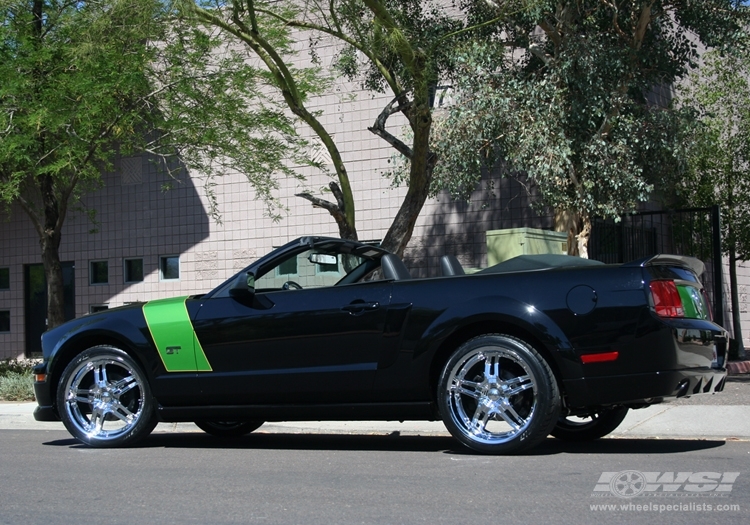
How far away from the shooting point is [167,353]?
7.61 meters

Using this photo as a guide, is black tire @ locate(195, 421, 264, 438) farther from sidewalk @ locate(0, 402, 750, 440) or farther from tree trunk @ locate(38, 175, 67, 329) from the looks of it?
tree trunk @ locate(38, 175, 67, 329)

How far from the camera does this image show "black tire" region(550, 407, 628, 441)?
297 inches

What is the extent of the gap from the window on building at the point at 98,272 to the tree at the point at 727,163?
12548 mm

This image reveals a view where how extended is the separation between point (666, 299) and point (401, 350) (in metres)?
1.85

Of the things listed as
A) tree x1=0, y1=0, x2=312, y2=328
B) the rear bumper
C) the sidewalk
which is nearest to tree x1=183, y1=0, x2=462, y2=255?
tree x1=0, y1=0, x2=312, y2=328

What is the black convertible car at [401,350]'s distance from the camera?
6.39 meters

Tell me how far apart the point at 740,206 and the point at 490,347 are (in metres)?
14.0

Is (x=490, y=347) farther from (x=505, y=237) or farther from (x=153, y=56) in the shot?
(x=153, y=56)

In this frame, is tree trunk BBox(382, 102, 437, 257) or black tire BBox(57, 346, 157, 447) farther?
tree trunk BBox(382, 102, 437, 257)

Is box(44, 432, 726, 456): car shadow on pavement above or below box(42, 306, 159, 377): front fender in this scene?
below

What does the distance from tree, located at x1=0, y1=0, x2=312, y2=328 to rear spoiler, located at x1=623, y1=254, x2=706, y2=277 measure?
766 centimetres

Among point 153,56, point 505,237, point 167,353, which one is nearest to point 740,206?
point 505,237

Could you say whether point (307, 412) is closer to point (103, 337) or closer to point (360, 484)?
point (360, 484)

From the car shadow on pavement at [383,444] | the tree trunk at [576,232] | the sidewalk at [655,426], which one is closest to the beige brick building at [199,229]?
the tree trunk at [576,232]
